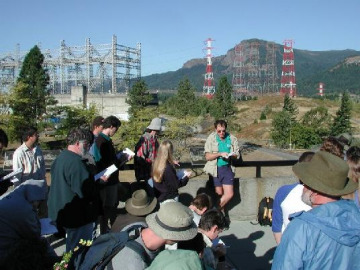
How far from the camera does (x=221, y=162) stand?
19.8 ft

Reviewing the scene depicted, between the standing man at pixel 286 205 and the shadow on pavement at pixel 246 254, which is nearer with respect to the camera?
the standing man at pixel 286 205

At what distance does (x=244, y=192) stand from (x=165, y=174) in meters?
1.90

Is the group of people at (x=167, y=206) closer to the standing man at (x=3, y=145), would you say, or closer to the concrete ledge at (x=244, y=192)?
the standing man at (x=3, y=145)

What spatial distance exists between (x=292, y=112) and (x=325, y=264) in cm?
5676

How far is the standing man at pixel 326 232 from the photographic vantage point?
7.85 feet

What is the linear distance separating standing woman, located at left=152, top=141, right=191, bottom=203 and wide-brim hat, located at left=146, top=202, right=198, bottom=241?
2.49m

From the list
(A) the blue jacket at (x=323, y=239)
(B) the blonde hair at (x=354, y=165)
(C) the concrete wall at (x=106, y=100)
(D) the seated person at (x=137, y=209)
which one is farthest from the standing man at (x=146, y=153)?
(C) the concrete wall at (x=106, y=100)

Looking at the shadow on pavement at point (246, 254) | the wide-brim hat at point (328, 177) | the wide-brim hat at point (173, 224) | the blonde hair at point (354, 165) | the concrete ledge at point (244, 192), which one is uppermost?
the wide-brim hat at point (328, 177)

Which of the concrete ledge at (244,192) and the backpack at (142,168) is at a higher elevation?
the backpack at (142,168)

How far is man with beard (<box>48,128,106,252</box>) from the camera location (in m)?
4.11

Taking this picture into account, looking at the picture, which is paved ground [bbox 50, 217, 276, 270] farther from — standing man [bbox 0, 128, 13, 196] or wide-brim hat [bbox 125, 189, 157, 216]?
wide-brim hat [bbox 125, 189, 157, 216]

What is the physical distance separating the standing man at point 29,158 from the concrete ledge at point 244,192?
2.30 m

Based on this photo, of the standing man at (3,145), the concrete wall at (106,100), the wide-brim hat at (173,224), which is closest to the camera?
the wide-brim hat at (173,224)

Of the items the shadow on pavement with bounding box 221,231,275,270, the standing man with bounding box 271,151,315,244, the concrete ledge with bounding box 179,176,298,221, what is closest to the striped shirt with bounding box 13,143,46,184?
the concrete ledge with bounding box 179,176,298,221
